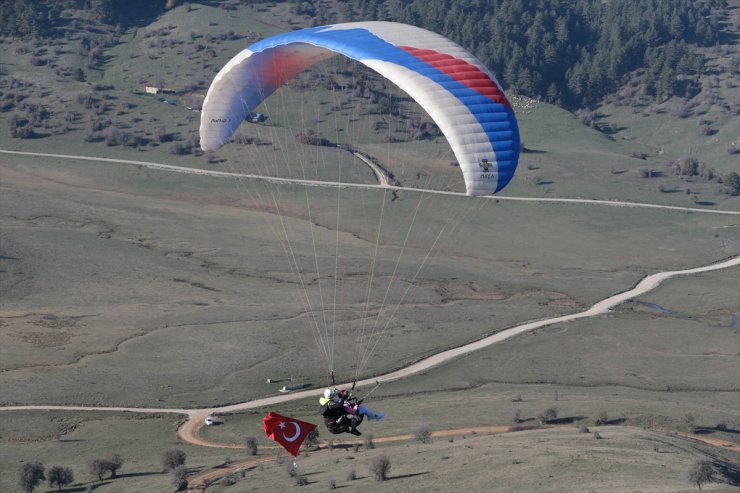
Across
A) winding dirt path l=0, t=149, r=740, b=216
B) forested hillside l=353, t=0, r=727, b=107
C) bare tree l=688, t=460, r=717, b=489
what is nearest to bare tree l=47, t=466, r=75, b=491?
bare tree l=688, t=460, r=717, b=489

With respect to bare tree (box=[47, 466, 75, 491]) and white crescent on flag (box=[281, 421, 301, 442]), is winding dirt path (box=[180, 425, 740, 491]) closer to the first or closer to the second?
bare tree (box=[47, 466, 75, 491])

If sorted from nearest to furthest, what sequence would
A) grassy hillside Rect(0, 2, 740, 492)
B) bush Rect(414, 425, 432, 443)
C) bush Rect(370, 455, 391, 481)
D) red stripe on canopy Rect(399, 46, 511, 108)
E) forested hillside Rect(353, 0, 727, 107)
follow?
1. red stripe on canopy Rect(399, 46, 511, 108)
2. bush Rect(370, 455, 391, 481)
3. bush Rect(414, 425, 432, 443)
4. grassy hillside Rect(0, 2, 740, 492)
5. forested hillside Rect(353, 0, 727, 107)

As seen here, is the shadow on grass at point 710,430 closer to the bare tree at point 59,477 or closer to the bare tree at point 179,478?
the bare tree at point 179,478

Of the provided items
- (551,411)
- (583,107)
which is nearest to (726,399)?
(551,411)

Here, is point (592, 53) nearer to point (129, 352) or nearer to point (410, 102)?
point (410, 102)

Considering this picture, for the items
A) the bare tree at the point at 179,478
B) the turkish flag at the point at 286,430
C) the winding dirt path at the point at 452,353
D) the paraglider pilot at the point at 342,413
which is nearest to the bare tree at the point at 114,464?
the bare tree at the point at 179,478
